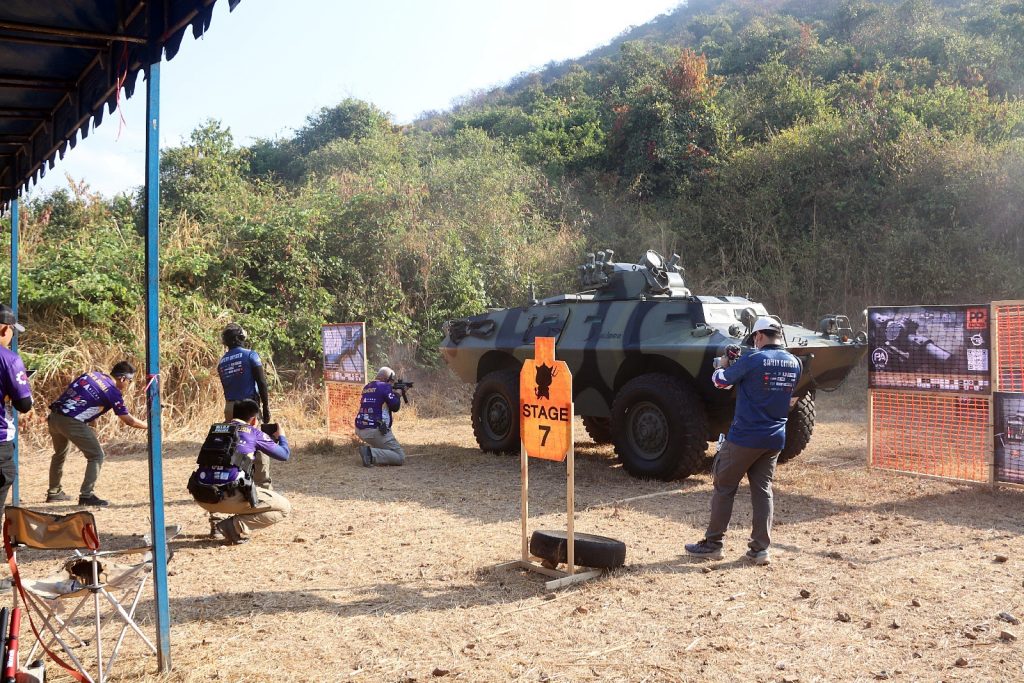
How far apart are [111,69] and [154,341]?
175cm

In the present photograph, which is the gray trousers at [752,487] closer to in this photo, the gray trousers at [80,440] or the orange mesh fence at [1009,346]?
the orange mesh fence at [1009,346]

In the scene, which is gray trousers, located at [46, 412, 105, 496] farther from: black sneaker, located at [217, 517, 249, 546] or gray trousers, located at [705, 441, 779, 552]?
gray trousers, located at [705, 441, 779, 552]

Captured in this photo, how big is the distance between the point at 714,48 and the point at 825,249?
64.5ft

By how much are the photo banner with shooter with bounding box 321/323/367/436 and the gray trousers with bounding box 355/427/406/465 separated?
139 centimetres

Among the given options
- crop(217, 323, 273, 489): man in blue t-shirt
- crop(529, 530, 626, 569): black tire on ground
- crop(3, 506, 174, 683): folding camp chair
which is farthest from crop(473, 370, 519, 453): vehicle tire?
crop(3, 506, 174, 683): folding camp chair

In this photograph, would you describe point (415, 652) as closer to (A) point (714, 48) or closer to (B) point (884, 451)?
(B) point (884, 451)

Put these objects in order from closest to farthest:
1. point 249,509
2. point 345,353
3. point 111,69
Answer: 1. point 111,69
2. point 249,509
3. point 345,353

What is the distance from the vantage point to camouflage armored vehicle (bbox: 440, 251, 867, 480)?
8.89 metres

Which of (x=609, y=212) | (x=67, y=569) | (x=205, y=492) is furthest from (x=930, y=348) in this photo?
(x=609, y=212)

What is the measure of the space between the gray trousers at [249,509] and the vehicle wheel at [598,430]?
18.1ft

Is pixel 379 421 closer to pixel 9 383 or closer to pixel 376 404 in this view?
pixel 376 404

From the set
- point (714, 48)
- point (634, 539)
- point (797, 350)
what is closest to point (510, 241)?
point (797, 350)

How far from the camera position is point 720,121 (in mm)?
24031

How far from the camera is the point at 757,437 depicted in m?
6.12
